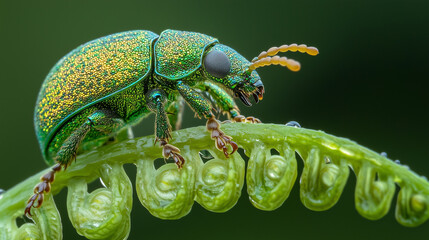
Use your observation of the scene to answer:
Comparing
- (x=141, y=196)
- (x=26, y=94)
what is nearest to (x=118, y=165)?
(x=141, y=196)

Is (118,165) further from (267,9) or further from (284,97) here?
(267,9)

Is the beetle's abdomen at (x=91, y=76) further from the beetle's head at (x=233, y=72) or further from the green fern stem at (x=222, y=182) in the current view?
the green fern stem at (x=222, y=182)

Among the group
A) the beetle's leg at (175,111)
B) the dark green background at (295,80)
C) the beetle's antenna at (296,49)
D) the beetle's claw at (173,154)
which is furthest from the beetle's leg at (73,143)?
the dark green background at (295,80)

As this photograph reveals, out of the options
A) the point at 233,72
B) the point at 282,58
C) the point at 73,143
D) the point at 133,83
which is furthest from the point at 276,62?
the point at 73,143

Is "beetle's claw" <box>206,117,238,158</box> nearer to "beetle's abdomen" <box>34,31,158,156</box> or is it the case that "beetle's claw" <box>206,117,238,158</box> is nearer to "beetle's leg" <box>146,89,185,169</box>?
"beetle's leg" <box>146,89,185,169</box>

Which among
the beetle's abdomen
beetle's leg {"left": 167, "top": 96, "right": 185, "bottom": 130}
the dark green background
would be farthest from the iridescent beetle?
the dark green background

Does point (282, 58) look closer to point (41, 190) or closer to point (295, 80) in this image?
point (41, 190)
